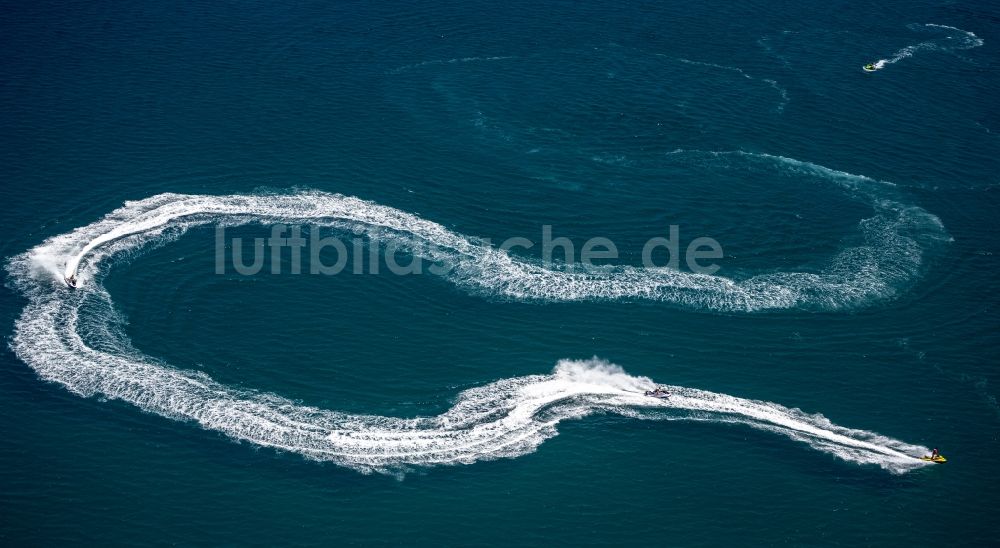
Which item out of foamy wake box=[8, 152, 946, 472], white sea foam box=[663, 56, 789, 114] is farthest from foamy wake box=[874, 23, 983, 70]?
foamy wake box=[8, 152, 946, 472]

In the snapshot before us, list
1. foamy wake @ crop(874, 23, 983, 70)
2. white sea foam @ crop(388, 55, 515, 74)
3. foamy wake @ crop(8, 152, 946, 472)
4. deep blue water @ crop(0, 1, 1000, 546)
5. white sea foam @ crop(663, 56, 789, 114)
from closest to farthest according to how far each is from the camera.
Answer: deep blue water @ crop(0, 1, 1000, 546) < foamy wake @ crop(8, 152, 946, 472) < white sea foam @ crop(663, 56, 789, 114) < white sea foam @ crop(388, 55, 515, 74) < foamy wake @ crop(874, 23, 983, 70)

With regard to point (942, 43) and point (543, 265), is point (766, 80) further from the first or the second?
point (543, 265)

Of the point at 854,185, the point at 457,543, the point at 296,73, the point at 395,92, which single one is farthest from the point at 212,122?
the point at 854,185

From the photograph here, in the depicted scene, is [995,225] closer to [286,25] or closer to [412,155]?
[412,155]

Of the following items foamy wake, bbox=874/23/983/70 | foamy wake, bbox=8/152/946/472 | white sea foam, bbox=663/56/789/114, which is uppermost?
foamy wake, bbox=874/23/983/70

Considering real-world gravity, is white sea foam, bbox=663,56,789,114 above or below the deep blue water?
above

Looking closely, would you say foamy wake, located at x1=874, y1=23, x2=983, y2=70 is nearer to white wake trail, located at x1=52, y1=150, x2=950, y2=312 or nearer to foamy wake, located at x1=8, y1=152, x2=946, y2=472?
white wake trail, located at x1=52, y1=150, x2=950, y2=312
